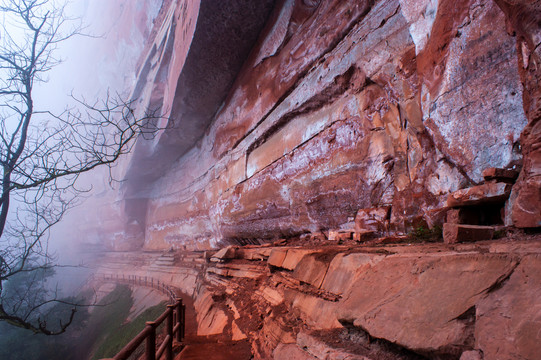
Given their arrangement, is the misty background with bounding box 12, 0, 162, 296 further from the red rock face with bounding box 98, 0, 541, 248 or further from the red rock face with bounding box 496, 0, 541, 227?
the red rock face with bounding box 496, 0, 541, 227

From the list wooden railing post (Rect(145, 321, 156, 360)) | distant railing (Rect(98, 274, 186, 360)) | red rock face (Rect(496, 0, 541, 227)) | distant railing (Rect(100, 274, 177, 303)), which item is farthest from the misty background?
red rock face (Rect(496, 0, 541, 227))

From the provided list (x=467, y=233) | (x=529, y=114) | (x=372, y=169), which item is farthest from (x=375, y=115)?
(x=467, y=233)

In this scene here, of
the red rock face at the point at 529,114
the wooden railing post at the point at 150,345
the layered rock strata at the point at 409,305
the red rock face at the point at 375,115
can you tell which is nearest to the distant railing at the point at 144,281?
the red rock face at the point at 375,115

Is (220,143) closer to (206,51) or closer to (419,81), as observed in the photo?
(206,51)

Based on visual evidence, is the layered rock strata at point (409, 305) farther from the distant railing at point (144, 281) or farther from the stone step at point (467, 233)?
the distant railing at point (144, 281)

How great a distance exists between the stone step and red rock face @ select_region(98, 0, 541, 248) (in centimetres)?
19

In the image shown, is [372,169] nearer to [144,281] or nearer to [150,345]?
[150,345]

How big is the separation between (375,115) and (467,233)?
7.43ft

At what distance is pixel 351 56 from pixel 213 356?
15.1 feet

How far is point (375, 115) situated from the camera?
12.8 ft

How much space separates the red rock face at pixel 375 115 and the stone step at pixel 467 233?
19cm

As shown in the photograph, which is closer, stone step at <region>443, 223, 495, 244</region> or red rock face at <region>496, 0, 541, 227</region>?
red rock face at <region>496, 0, 541, 227</region>

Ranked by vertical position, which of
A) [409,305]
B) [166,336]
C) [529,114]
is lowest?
[166,336]

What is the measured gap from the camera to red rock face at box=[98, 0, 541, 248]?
2.33 m
